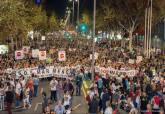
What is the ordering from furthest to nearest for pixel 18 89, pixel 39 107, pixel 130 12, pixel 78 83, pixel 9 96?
1. pixel 130 12
2. pixel 78 83
3. pixel 39 107
4. pixel 18 89
5. pixel 9 96

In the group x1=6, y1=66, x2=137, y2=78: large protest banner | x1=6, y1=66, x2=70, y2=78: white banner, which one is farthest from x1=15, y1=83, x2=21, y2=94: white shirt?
x1=6, y1=66, x2=70, y2=78: white banner

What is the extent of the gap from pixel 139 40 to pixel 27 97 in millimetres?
77073

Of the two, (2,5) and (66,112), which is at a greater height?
(2,5)

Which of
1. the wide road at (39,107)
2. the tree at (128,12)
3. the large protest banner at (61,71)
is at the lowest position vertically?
the wide road at (39,107)

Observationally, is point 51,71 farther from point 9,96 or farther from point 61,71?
point 9,96

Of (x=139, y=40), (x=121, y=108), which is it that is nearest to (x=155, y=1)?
(x=139, y=40)

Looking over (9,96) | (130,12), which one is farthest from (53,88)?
(130,12)

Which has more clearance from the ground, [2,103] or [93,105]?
[93,105]

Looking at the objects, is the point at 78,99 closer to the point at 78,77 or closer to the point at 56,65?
the point at 78,77

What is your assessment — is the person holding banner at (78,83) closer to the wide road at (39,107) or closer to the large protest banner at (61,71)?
the wide road at (39,107)

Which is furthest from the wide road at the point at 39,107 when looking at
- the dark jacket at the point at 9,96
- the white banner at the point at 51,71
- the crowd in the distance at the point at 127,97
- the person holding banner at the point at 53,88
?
the white banner at the point at 51,71

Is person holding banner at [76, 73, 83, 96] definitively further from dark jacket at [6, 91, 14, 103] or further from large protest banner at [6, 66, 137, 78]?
dark jacket at [6, 91, 14, 103]

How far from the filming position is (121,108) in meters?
26.6

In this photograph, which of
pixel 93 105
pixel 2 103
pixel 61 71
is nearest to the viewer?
pixel 93 105
